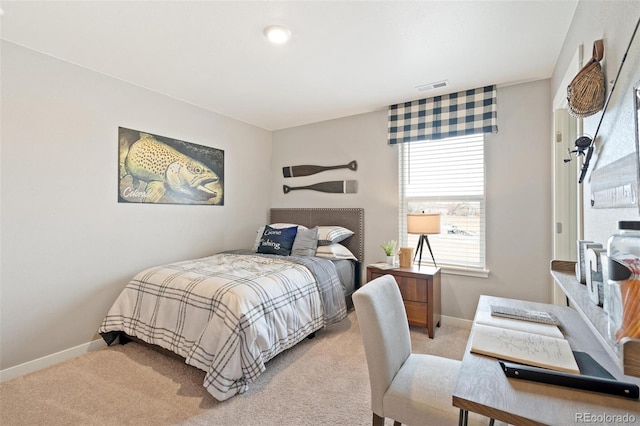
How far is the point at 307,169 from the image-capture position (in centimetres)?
429

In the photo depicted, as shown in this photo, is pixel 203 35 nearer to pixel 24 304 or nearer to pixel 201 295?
pixel 201 295

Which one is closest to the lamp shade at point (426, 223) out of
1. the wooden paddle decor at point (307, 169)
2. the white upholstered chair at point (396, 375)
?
the wooden paddle decor at point (307, 169)

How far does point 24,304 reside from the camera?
2330 mm

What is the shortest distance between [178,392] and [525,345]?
211 centimetres

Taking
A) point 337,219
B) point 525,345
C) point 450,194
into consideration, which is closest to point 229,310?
point 525,345

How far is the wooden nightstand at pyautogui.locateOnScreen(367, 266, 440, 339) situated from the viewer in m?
2.91

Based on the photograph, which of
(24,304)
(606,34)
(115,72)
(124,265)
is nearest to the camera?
(606,34)

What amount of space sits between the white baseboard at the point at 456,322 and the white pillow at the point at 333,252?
3.94ft

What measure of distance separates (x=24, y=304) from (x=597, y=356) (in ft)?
11.5

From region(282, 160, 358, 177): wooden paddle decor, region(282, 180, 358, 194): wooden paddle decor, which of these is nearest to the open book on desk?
region(282, 180, 358, 194): wooden paddle decor

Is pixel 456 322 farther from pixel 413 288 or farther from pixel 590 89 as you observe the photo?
pixel 590 89

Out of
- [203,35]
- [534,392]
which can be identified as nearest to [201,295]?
[203,35]

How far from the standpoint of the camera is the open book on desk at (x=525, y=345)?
3.25 ft

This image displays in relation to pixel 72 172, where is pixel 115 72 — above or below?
above
